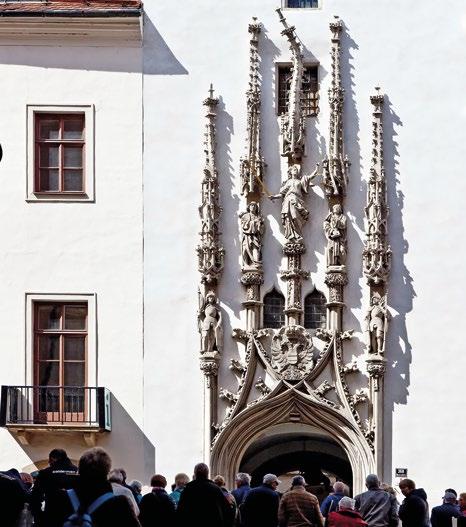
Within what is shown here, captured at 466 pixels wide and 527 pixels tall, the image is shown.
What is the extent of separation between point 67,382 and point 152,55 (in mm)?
5742

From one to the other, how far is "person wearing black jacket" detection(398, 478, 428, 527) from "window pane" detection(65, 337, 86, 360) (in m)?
10.1

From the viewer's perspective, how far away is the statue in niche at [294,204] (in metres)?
31.7

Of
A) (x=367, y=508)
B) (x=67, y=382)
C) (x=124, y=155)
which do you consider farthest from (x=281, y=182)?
(x=367, y=508)

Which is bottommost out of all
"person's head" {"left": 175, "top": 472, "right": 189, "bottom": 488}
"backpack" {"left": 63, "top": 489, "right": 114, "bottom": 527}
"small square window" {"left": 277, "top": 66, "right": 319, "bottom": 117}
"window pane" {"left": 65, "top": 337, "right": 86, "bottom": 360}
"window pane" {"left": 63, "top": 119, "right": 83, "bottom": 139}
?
"backpack" {"left": 63, "top": 489, "right": 114, "bottom": 527}

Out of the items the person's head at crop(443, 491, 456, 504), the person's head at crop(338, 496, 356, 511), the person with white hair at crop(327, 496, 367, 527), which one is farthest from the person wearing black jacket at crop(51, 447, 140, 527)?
the person's head at crop(443, 491, 456, 504)

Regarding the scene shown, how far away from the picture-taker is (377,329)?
102ft

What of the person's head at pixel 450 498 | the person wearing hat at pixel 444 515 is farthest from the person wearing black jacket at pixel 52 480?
the person's head at pixel 450 498

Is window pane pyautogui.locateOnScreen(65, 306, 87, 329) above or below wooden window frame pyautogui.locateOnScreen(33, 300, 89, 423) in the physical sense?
above

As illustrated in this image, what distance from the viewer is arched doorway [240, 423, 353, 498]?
33.3 metres

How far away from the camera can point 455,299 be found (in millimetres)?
31422

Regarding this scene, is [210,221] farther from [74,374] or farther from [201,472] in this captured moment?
[201,472]

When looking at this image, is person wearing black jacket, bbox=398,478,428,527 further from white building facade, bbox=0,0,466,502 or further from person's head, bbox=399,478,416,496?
white building facade, bbox=0,0,466,502

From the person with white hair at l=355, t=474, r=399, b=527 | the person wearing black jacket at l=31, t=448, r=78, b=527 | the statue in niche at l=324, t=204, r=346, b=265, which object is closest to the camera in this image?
the person wearing black jacket at l=31, t=448, r=78, b=527

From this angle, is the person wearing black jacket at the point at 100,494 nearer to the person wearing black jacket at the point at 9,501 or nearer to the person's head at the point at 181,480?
the person wearing black jacket at the point at 9,501
